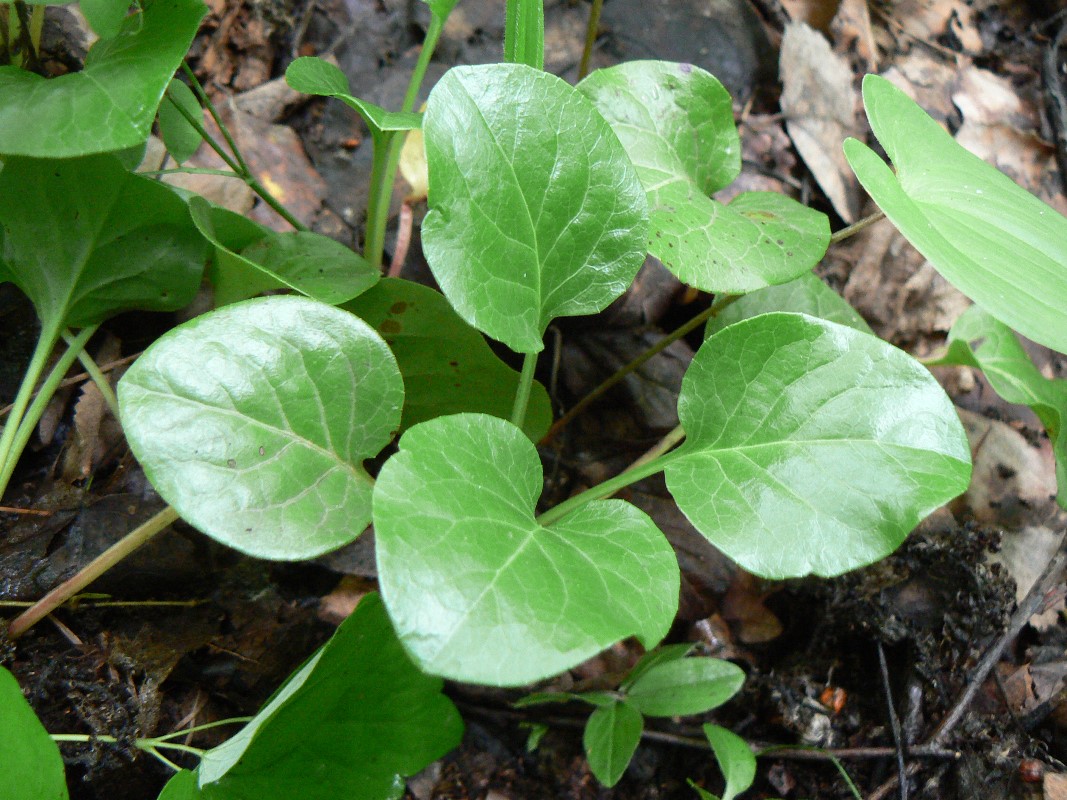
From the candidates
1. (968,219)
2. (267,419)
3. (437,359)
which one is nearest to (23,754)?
(267,419)

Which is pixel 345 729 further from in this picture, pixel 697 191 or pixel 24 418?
pixel 697 191

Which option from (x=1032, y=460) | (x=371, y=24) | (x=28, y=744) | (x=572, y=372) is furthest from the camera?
(x=371, y=24)

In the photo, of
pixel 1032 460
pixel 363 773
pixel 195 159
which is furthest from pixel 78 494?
pixel 1032 460

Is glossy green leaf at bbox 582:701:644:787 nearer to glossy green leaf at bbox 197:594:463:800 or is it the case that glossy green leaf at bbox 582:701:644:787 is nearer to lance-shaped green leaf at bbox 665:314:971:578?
glossy green leaf at bbox 197:594:463:800

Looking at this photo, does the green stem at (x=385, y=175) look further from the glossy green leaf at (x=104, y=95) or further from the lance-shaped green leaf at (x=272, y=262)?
the glossy green leaf at (x=104, y=95)

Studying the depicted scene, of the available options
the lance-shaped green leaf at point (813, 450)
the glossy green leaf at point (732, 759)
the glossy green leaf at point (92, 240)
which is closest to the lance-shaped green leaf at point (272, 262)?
the glossy green leaf at point (92, 240)

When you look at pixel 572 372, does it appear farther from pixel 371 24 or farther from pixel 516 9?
pixel 371 24
